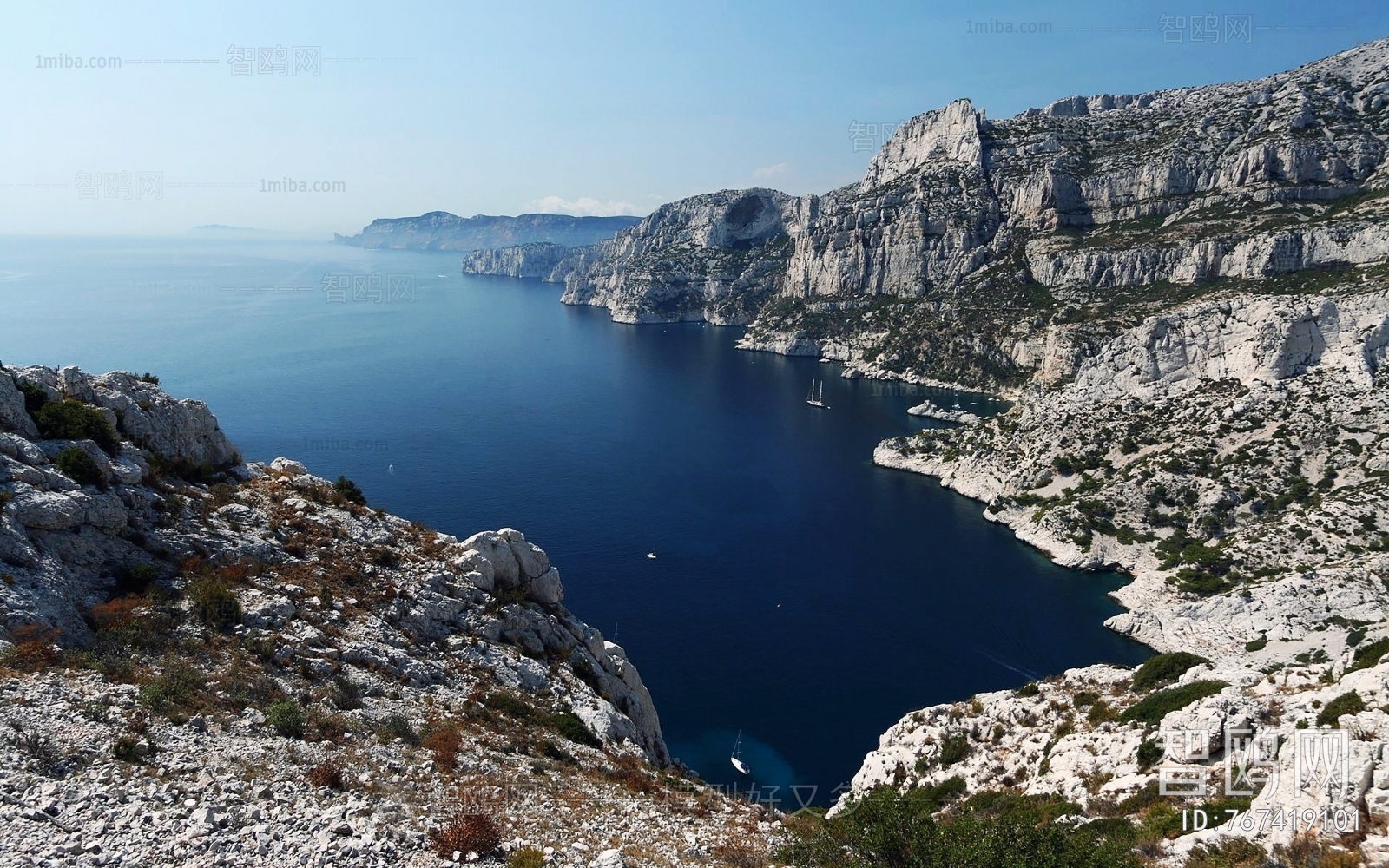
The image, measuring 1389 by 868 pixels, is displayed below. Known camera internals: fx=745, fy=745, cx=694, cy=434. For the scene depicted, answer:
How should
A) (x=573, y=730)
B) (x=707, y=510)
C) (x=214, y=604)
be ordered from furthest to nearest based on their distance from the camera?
1. (x=707, y=510)
2. (x=573, y=730)
3. (x=214, y=604)

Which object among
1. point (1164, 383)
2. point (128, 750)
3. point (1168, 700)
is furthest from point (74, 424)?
point (1164, 383)

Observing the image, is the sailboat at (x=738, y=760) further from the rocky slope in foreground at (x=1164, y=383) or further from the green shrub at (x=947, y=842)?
the green shrub at (x=947, y=842)

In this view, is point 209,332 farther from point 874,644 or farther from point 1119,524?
point 1119,524

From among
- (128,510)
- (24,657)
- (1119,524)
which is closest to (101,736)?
(24,657)

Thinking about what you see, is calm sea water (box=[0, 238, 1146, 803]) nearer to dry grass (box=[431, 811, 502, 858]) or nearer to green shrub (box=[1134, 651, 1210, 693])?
green shrub (box=[1134, 651, 1210, 693])

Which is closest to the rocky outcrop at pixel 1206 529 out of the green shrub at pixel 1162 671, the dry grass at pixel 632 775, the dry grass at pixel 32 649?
the green shrub at pixel 1162 671

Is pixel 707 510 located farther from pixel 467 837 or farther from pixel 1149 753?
pixel 467 837
